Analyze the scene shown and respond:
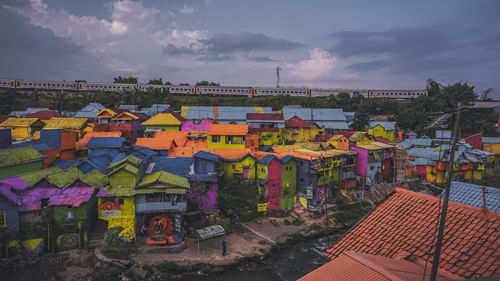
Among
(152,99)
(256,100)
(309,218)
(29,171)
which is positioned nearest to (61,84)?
(152,99)

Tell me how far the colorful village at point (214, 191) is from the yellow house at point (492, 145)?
6.27 m

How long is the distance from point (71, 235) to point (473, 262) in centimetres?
1900

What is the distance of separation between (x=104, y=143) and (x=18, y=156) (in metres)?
6.02

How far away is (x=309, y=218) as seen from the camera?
24094 millimetres

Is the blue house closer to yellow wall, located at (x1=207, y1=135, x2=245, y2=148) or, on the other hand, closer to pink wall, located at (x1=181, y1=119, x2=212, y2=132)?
yellow wall, located at (x1=207, y1=135, x2=245, y2=148)

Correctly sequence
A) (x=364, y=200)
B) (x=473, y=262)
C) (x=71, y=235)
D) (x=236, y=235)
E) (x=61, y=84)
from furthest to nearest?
(x=61, y=84)
(x=364, y=200)
(x=236, y=235)
(x=71, y=235)
(x=473, y=262)

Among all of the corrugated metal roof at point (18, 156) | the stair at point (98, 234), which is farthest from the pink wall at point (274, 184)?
the corrugated metal roof at point (18, 156)

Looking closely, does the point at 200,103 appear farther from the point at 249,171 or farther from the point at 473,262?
the point at 473,262

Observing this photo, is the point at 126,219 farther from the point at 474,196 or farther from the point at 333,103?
the point at 333,103

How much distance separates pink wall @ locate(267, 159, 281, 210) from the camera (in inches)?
940

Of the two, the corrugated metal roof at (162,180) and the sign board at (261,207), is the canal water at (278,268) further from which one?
the corrugated metal roof at (162,180)

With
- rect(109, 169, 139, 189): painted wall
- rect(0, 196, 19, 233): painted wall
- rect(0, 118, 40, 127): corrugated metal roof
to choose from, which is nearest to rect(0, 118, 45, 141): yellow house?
rect(0, 118, 40, 127): corrugated metal roof

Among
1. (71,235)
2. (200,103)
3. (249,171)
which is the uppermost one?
(200,103)

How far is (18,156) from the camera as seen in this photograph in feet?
59.2
